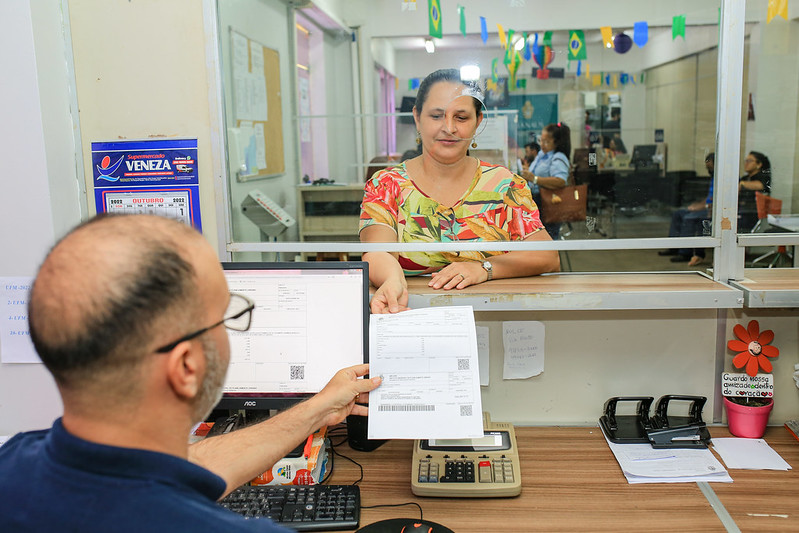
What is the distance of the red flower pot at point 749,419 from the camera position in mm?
1577

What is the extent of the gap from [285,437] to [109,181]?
3.03 feet

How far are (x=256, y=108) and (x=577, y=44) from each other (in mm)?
1007

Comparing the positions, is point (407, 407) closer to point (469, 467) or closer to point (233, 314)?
point (469, 467)

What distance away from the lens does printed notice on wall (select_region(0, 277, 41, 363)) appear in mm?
1719

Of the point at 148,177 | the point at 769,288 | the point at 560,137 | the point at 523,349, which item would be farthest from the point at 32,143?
the point at 769,288

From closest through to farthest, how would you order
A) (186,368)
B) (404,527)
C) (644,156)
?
(186,368), (404,527), (644,156)

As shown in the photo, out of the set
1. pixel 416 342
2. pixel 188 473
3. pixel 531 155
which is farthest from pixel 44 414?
pixel 531 155

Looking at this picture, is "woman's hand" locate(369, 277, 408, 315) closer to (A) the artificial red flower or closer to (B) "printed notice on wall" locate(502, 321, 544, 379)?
(B) "printed notice on wall" locate(502, 321, 544, 379)

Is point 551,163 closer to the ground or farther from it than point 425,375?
farther from it

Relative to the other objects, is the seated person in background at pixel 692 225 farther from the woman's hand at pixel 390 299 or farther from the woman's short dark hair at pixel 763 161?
the woman's hand at pixel 390 299

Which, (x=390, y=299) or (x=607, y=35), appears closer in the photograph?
(x=390, y=299)

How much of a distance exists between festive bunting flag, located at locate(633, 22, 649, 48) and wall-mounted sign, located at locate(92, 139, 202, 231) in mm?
1297

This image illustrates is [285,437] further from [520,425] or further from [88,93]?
[88,93]

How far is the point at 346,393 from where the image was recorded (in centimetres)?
138
